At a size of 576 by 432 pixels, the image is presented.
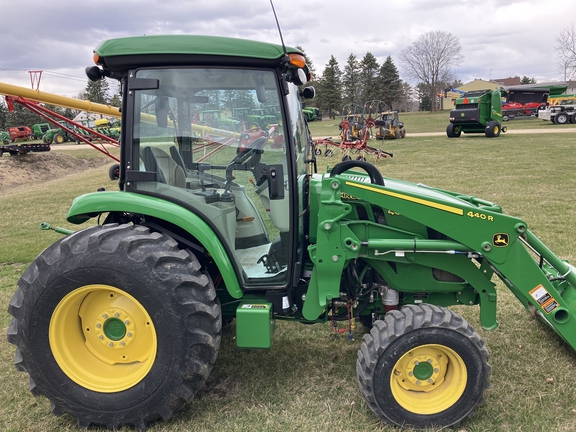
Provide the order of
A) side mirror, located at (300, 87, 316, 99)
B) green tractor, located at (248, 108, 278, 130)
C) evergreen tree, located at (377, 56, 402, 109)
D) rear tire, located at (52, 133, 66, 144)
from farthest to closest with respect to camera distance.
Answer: evergreen tree, located at (377, 56, 402, 109)
rear tire, located at (52, 133, 66, 144)
side mirror, located at (300, 87, 316, 99)
green tractor, located at (248, 108, 278, 130)

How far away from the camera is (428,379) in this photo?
9.18ft

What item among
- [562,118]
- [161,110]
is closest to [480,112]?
[562,118]

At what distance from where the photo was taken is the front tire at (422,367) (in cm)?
271

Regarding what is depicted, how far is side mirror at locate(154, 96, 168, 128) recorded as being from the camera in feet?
9.29

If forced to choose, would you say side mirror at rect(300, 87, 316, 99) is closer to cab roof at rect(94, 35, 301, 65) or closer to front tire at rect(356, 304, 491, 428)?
cab roof at rect(94, 35, 301, 65)

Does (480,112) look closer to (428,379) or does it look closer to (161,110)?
(428,379)

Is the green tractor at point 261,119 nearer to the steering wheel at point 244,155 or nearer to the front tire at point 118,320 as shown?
the steering wheel at point 244,155

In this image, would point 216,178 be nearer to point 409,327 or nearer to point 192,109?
point 192,109

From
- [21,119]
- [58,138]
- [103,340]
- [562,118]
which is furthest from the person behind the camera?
[21,119]

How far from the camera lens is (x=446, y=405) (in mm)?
2766

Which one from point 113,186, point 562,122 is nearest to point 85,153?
point 113,186

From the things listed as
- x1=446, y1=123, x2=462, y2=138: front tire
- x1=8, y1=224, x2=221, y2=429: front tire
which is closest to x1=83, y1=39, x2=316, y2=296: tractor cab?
x1=8, y1=224, x2=221, y2=429: front tire

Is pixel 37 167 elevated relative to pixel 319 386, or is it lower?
elevated

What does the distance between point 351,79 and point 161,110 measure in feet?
194
